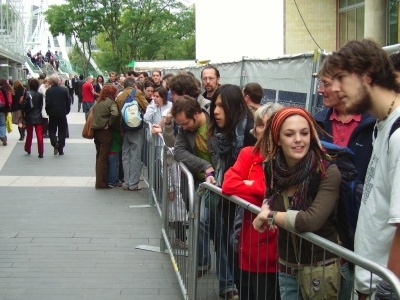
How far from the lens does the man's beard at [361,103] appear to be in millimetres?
2473

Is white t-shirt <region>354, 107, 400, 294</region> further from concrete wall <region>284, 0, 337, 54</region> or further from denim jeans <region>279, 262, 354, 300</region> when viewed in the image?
concrete wall <region>284, 0, 337, 54</region>

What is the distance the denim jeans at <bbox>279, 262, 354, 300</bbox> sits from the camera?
302 centimetres

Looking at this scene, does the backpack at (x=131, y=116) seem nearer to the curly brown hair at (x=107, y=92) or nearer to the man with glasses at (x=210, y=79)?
the curly brown hair at (x=107, y=92)

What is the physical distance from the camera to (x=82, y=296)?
17.4 ft

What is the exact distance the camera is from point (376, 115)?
2.54 metres

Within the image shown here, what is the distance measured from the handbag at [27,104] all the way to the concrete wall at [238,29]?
6456 millimetres

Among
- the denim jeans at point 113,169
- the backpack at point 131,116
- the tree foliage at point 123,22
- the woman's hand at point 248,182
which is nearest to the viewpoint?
the woman's hand at point 248,182

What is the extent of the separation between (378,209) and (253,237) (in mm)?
1315

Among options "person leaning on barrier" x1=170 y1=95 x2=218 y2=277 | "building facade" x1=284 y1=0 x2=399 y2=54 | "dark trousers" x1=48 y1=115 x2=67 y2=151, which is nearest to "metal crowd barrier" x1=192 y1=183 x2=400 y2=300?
"person leaning on barrier" x1=170 y1=95 x2=218 y2=277

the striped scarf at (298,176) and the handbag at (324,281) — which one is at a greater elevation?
the striped scarf at (298,176)

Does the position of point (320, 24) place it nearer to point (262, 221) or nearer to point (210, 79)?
point (210, 79)

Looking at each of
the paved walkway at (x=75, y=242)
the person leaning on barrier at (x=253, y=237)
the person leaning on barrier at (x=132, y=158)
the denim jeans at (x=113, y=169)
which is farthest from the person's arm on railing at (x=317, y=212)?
the denim jeans at (x=113, y=169)

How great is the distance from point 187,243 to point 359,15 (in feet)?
47.2

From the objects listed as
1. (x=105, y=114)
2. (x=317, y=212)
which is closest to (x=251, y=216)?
(x=317, y=212)
